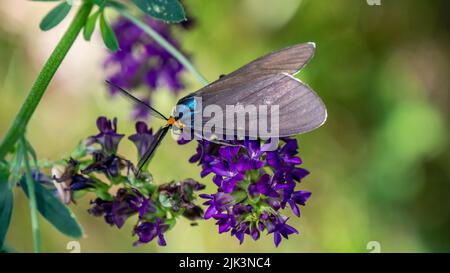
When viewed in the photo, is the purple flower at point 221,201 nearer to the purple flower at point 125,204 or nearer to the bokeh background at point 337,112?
the purple flower at point 125,204

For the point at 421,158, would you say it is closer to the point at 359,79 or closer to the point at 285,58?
the point at 359,79

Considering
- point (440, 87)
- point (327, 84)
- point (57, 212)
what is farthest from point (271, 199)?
point (440, 87)

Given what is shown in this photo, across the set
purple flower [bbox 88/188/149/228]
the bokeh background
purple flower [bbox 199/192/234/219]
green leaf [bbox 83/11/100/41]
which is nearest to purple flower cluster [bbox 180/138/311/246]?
purple flower [bbox 199/192/234/219]

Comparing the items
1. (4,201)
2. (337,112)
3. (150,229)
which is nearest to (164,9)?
(150,229)

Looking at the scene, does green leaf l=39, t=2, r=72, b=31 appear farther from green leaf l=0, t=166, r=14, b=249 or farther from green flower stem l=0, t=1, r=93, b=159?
green leaf l=0, t=166, r=14, b=249

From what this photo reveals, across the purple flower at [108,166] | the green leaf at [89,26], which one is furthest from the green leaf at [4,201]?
the green leaf at [89,26]
